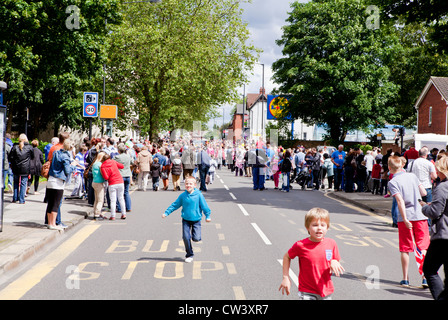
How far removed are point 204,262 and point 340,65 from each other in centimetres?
3619

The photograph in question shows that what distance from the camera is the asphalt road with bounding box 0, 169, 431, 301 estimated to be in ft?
20.6

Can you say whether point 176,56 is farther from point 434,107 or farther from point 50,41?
point 434,107

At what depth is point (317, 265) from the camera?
167 inches

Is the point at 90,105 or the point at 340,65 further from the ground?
the point at 340,65

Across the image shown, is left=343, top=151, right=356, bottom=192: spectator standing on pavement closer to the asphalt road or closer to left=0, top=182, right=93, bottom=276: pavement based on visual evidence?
the asphalt road

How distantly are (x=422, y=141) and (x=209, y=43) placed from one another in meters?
16.1

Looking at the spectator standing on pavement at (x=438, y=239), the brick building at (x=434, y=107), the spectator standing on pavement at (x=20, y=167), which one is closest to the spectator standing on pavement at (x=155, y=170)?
the spectator standing on pavement at (x=20, y=167)

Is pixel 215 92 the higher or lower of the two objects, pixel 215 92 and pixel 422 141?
the higher

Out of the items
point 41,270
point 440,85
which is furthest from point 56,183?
point 440,85

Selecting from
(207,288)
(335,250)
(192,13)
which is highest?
(192,13)

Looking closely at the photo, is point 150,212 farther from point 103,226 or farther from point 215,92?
point 215,92
